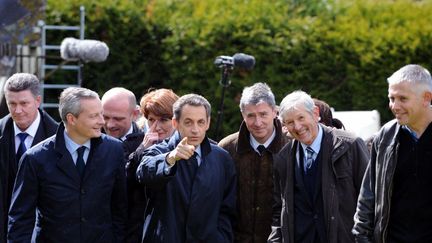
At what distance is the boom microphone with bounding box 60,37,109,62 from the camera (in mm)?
11691

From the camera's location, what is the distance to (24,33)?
12.4 m

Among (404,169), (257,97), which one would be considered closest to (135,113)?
(257,97)

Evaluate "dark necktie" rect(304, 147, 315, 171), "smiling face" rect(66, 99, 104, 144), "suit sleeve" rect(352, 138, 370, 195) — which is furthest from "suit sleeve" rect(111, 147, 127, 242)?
"suit sleeve" rect(352, 138, 370, 195)

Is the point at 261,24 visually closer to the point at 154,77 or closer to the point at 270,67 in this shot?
the point at 270,67

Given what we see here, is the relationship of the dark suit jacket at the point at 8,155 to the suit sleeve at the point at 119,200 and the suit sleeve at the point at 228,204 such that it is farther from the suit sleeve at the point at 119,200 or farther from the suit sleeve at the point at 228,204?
the suit sleeve at the point at 228,204

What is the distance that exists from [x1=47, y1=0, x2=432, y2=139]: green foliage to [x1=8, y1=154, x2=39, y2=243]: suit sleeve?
6.41 m

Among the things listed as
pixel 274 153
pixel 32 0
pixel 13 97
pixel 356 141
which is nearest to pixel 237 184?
pixel 274 153

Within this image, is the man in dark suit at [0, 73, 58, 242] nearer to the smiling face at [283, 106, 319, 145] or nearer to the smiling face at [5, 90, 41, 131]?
the smiling face at [5, 90, 41, 131]

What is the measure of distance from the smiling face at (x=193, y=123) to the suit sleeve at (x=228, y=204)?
330 mm

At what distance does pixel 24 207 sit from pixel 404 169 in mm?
2399

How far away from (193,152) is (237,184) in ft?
2.48

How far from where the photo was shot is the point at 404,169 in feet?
20.7

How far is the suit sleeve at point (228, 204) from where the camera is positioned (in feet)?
22.5

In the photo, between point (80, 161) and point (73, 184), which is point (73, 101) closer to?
point (80, 161)
